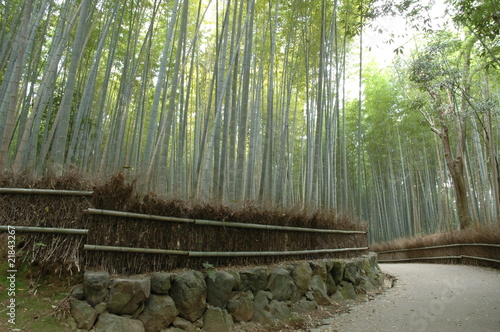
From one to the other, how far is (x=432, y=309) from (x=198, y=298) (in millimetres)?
2701

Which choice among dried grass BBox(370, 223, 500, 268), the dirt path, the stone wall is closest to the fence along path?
the stone wall

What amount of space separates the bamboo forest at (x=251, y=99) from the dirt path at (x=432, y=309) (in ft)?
4.81

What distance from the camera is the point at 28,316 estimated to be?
2.05 m

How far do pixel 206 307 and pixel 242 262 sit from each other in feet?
2.24

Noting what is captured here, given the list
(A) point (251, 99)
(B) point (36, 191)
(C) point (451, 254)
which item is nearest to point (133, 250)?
(B) point (36, 191)

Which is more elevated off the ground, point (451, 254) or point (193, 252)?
point (193, 252)

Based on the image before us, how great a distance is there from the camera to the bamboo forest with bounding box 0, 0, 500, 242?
3615 millimetres

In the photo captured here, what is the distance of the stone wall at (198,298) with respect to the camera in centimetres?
223

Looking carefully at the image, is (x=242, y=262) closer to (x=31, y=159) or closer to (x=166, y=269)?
(x=166, y=269)

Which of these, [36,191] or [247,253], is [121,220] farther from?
[247,253]

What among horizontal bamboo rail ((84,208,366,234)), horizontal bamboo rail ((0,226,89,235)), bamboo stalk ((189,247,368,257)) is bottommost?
bamboo stalk ((189,247,368,257))

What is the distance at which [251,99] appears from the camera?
8430 millimetres

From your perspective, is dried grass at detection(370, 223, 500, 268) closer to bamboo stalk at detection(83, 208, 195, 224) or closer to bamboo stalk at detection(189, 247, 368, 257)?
bamboo stalk at detection(189, 247, 368, 257)

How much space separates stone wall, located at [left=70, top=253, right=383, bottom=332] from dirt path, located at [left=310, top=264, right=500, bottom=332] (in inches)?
17.9
